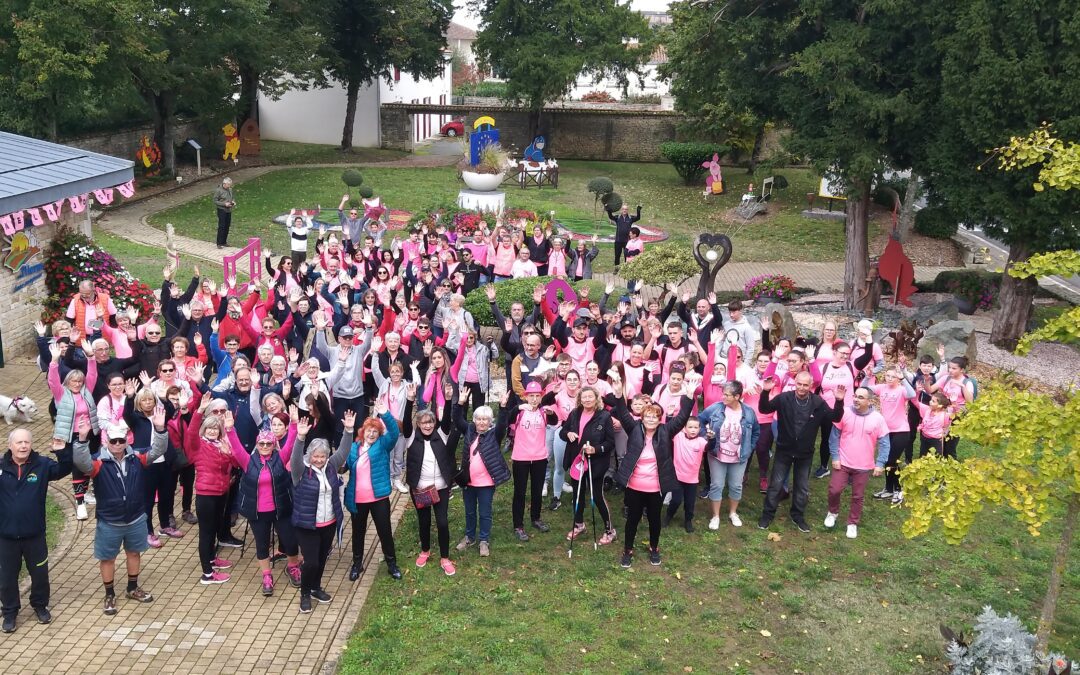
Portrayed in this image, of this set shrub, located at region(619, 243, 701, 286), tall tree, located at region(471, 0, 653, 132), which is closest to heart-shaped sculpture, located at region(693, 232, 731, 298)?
shrub, located at region(619, 243, 701, 286)

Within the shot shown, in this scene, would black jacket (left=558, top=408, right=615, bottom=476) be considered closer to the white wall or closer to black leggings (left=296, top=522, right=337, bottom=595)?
black leggings (left=296, top=522, right=337, bottom=595)

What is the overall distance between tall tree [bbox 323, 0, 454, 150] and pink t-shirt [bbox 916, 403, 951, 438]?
99.9ft

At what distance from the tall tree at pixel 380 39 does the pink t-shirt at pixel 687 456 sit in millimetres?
30581

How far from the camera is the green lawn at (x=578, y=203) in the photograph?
2456 cm

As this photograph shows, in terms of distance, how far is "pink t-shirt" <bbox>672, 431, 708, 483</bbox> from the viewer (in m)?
8.47

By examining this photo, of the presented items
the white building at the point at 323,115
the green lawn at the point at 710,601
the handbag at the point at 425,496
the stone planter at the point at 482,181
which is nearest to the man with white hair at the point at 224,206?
the stone planter at the point at 482,181

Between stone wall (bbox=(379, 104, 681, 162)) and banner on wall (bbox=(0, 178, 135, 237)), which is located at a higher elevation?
stone wall (bbox=(379, 104, 681, 162))

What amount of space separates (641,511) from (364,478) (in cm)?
246

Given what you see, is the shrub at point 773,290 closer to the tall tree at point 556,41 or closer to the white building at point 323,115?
the tall tree at point 556,41

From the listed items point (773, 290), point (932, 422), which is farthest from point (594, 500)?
point (773, 290)

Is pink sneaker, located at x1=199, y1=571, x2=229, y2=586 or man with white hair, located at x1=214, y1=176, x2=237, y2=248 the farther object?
man with white hair, located at x1=214, y1=176, x2=237, y2=248

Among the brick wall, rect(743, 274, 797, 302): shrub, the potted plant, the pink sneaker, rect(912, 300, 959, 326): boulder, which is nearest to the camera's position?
the pink sneaker

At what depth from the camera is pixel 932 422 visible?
9227 mm

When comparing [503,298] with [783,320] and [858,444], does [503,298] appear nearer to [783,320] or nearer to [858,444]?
[783,320]
